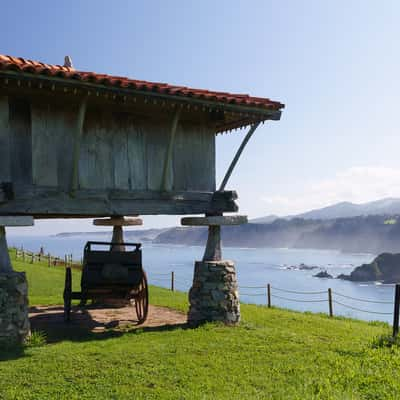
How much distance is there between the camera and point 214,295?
32.3 feet

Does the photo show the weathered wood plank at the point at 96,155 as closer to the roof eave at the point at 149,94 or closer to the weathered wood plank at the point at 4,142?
the roof eave at the point at 149,94

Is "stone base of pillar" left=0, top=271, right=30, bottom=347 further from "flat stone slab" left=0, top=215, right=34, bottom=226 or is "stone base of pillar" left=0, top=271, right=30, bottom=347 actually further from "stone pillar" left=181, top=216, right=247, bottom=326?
"stone pillar" left=181, top=216, right=247, bottom=326

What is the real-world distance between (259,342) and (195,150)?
464cm

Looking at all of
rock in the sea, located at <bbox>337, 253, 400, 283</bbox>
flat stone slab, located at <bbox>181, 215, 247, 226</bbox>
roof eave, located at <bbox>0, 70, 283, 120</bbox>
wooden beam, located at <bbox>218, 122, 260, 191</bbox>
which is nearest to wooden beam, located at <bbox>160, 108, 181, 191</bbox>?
roof eave, located at <bbox>0, 70, 283, 120</bbox>

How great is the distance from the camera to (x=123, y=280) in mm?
9492

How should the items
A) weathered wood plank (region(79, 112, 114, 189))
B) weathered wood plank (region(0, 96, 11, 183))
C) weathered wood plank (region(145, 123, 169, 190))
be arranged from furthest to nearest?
1. weathered wood plank (region(145, 123, 169, 190))
2. weathered wood plank (region(79, 112, 114, 189))
3. weathered wood plank (region(0, 96, 11, 183))

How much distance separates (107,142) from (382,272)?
285 ft

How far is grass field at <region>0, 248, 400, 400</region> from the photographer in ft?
19.0

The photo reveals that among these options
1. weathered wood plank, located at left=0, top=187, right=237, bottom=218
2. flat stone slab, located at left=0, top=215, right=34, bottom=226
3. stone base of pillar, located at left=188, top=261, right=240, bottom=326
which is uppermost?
weathered wood plank, located at left=0, top=187, right=237, bottom=218

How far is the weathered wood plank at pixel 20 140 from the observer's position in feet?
26.5

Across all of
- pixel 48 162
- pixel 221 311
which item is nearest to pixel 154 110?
pixel 48 162

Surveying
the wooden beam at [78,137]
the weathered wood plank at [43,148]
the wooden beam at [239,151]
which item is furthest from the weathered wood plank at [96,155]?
the wooden beam at [239,151]

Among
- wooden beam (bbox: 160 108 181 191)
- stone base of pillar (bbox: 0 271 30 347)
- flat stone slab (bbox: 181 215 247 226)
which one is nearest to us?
stone base of pillar (bbox: 0 271 30 347)

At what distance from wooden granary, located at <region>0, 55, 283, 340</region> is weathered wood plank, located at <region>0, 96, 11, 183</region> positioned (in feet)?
0.06
